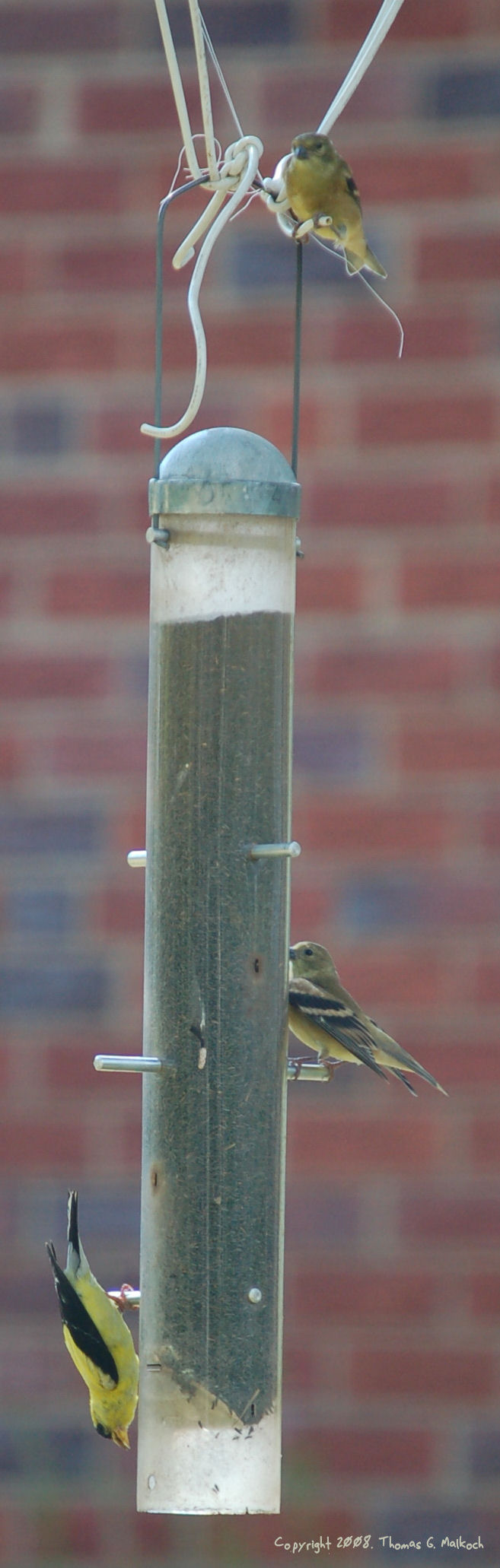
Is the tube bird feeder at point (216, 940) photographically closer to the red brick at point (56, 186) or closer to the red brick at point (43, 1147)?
the red brick at point (43, 1147)

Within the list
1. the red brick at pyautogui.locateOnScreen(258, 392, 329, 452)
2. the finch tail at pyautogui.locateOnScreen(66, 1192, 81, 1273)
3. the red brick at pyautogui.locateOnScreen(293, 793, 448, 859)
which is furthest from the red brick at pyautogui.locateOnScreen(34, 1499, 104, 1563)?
the red brick at pyautogui.locateOnScreen(258, 392, 329, 452)

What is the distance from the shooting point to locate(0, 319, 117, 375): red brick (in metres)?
4.41

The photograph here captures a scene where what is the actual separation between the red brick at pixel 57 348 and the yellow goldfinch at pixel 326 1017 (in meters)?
1.59

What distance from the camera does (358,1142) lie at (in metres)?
4.33

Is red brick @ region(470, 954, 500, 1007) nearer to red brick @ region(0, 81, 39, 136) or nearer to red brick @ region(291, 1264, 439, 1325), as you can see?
red brick @ region(291, 1264, 439, 1325)

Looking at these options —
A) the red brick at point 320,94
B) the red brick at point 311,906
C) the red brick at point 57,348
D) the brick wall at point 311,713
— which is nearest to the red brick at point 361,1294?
the brick wall at point 311,713

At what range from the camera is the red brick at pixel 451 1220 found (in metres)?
4.35

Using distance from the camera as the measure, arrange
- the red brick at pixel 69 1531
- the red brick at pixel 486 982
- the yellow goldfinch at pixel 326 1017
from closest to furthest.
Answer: the yellow goldfinch at pixel 326 1017
the red brick at pixel 486 982
the red brick at pixel 69 1531

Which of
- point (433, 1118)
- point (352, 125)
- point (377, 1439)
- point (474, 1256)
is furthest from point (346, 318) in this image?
point (377, 1439)

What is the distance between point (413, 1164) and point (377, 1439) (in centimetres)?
55

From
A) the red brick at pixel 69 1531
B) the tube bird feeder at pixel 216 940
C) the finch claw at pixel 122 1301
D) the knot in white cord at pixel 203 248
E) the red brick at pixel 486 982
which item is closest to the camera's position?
the knot in white cord at pixel 203 248

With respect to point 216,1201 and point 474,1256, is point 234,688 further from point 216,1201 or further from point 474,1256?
point 474,1256

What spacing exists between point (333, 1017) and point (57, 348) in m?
1.89

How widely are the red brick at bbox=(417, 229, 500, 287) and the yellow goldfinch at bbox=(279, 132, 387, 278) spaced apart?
116cm
